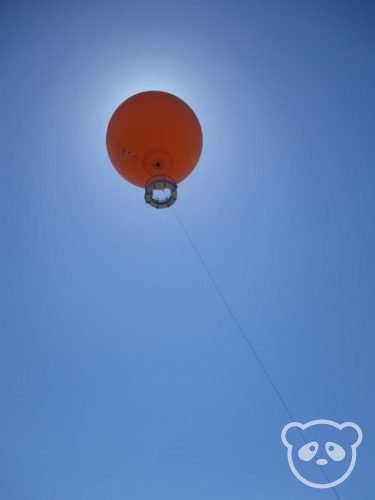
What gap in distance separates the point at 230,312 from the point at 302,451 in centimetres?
343

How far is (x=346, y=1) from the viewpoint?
531 cm

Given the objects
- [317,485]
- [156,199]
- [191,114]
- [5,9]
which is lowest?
[317,485]

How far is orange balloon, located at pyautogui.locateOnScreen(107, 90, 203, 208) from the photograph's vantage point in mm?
2725

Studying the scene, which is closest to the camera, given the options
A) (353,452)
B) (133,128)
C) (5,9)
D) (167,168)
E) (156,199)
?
(133,128)

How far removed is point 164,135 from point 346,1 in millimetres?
5003

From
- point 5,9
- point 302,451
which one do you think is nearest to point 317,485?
point 302,451

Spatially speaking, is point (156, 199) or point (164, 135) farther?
point (156, 199)

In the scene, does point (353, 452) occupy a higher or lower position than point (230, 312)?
lower

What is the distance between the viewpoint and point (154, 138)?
2.75m

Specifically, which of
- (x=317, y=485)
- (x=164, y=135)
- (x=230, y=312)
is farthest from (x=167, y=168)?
(x=317, y=485)

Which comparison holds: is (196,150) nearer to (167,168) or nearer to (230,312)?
(167,168)

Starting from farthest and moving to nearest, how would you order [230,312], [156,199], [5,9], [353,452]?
[353,452] → [230,312] → [5,9] → [156,199]

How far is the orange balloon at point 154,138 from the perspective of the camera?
2725mm

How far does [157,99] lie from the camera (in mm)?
2740
